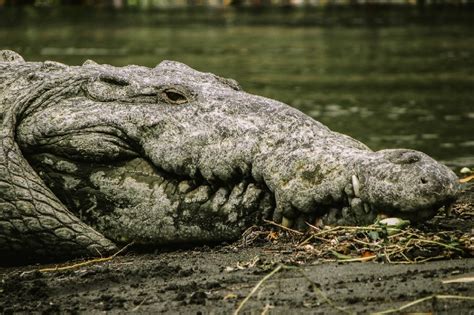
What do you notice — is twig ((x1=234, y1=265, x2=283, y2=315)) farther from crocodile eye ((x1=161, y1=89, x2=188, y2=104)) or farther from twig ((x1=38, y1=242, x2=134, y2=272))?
crocodile eye ((x1=161, y1=89, x2=188, y2=104))

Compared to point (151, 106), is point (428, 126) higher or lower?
lower

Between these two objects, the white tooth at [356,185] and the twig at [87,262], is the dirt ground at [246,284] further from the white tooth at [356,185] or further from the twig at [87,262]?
the white tooth at [356,185]

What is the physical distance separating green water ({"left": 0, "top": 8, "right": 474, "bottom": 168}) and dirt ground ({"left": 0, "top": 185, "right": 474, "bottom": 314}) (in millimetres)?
5801

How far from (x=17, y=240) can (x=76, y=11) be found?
41357mm

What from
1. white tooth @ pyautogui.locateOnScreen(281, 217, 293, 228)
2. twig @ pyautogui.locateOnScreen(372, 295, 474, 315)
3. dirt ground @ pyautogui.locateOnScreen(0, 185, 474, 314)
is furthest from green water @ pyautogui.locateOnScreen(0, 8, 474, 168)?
twig @ pyautogui.locateOnScreen(372, 295, 474, 315)

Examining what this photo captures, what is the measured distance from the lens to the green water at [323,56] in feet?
49.1

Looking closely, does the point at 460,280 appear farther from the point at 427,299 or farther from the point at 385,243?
the point at 385,243

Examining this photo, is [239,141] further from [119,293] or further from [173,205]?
[119,293]

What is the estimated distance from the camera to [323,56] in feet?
87.0

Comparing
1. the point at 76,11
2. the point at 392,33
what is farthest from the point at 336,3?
the point at 392,33

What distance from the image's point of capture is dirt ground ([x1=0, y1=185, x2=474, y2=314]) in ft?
15.5

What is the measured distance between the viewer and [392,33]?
33.8 m

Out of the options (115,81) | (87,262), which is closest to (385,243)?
(87,262)

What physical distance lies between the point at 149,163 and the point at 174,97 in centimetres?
48
